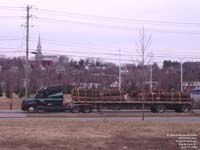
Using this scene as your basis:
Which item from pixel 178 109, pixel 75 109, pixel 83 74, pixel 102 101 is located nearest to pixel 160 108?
pixel 178 109

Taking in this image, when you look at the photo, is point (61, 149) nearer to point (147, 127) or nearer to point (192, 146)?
point (192, 146)

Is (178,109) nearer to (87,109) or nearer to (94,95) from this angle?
(94,95)

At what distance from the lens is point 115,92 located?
55.0 metres

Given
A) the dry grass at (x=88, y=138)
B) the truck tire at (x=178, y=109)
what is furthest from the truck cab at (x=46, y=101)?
the dry grass at (x=88, y=138)

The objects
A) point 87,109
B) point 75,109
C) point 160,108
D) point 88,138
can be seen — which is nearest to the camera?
point 88,138

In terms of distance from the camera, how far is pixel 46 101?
51.7 meters

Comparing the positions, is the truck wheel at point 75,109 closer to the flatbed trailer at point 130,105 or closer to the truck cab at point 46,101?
the flatbed trailer at point 130,105

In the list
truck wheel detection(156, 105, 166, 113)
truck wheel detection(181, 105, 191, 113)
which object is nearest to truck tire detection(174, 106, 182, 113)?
truck wheel detection(181, 105, 191, 113)

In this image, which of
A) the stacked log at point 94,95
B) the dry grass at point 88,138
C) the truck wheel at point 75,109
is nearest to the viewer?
the dry grass at point 88,138

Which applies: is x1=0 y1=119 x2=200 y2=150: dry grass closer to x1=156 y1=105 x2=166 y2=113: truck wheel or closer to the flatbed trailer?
the flatbed trailer

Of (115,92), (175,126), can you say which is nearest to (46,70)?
(115,92)

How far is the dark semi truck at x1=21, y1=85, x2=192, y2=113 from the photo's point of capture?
51875 mm

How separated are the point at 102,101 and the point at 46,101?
5810mm

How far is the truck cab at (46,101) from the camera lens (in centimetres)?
5162
